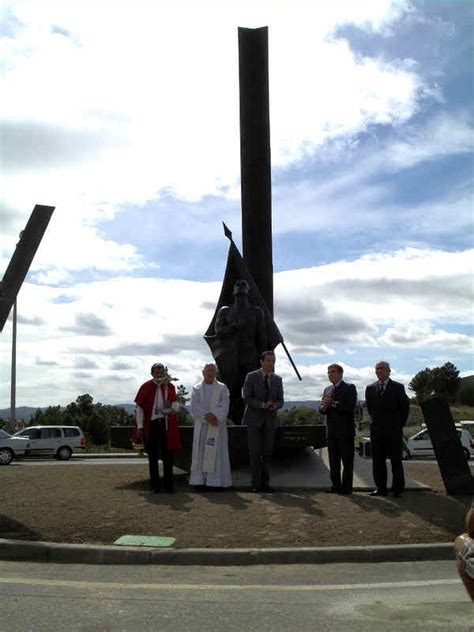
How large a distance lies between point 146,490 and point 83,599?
446 centimetres

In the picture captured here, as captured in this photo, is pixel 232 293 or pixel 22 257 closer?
pixel 22 257

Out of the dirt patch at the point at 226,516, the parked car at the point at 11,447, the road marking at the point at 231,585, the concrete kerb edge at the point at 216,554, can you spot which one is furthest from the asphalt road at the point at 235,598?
the parked car at the point at 11,447

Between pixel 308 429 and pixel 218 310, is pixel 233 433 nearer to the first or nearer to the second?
pixel 308 429

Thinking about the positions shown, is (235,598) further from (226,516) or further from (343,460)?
(343,460)

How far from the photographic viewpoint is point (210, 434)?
9.81 m

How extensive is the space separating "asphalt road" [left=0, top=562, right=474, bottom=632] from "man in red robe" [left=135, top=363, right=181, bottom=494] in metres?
3.29

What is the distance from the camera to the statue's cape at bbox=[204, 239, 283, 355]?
1320 centimetres

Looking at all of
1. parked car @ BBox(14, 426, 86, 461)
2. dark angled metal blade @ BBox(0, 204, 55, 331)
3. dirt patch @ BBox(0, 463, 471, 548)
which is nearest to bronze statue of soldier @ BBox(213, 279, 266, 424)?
dirt patch @ BBox(0, 463, 471, 548)

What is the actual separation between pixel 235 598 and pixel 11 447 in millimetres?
23447

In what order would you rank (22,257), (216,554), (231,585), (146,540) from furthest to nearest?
1. (22,257)
2. (146,540)
3. (216,554)
4. (231,585)

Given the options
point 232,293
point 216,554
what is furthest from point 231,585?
point 232,293

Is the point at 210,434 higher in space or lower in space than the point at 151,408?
lower

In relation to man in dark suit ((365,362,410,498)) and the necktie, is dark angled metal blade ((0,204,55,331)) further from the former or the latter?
man in dark suit ((365,362,410,498))

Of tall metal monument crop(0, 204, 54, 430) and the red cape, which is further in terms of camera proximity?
the red cape
